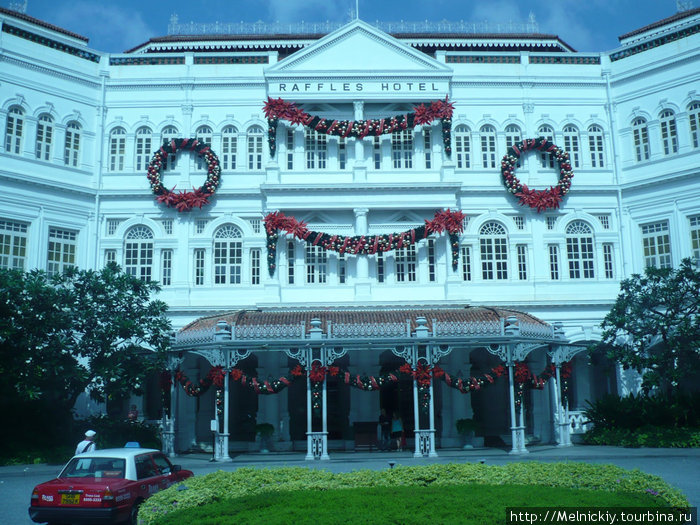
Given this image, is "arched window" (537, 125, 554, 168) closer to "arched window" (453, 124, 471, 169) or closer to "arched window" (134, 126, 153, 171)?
"arched window" (453, 124, 471, 169)

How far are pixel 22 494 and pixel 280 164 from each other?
675 inches

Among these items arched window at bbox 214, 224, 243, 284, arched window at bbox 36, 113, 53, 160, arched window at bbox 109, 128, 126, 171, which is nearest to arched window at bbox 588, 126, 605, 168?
arched window at bbox 214, 224, 243, 284

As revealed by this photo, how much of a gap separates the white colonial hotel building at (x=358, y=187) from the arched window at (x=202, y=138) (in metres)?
0.13

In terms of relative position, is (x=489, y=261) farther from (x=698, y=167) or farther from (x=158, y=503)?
(x=158, y=503)

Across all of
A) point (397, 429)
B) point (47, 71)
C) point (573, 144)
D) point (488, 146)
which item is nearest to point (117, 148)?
point (47, 71)

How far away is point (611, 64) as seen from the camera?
1253 inches

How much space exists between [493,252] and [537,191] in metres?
3.15

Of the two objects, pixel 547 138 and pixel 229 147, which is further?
pixel 547 138

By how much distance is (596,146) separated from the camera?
103ft

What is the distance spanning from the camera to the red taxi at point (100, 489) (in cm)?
1186

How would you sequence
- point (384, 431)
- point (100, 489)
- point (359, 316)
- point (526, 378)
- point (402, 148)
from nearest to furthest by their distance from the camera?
1. point (100, 489)
2. point (526, 378)
3. point (384, 431)
4. point (359, 316)
5. point (402, 148)

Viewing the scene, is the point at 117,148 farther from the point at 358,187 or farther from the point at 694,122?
the point at 694,122

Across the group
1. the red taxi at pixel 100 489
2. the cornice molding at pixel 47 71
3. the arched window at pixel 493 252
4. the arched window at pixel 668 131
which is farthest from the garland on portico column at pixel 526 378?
the cornice molding at pixel 47 71

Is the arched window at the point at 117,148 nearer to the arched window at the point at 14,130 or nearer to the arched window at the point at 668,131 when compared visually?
the arched window at the point at 14,130
